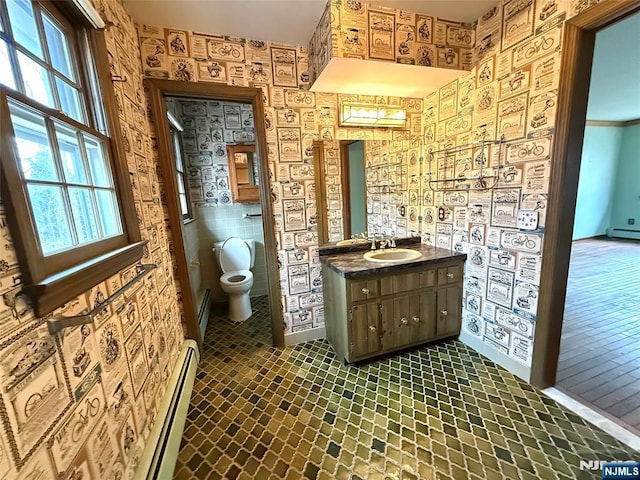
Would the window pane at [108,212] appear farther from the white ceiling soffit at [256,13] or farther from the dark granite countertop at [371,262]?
the dark granite countertop at [371,262]

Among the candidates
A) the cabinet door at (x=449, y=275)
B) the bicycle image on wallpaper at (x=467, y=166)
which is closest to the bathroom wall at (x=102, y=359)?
the cabinet door at (x=449, y=275)

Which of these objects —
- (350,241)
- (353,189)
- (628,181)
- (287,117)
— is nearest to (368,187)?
(353,189)

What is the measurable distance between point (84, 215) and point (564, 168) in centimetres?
236

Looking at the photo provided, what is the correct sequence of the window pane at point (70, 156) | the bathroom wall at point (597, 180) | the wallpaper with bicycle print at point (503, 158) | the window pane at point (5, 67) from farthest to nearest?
the bathroom wall at point (597, 180), the wallpaper with bicycle print at point (503, 158), the window pane at point (70, 156), the window pane at point (5, 67)

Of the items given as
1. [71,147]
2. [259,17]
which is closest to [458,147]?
[259,17]

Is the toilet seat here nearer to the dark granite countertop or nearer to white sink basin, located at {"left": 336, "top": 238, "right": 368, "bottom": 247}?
the dark granite countertop

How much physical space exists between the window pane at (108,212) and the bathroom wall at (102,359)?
17 cm

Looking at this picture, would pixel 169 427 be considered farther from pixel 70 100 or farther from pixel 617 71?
pixel 617 71

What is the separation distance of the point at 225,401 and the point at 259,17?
2.51 metres

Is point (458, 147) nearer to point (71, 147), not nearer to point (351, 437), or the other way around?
point (351, 437)

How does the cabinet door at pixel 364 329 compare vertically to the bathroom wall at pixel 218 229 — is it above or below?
below

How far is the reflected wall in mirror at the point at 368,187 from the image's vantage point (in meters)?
2.30

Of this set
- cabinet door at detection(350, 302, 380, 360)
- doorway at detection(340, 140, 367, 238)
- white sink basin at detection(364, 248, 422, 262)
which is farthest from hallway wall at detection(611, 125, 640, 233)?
cabinet door at detection(350, 302, 380, 360)

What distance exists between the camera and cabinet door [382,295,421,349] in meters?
2.00
